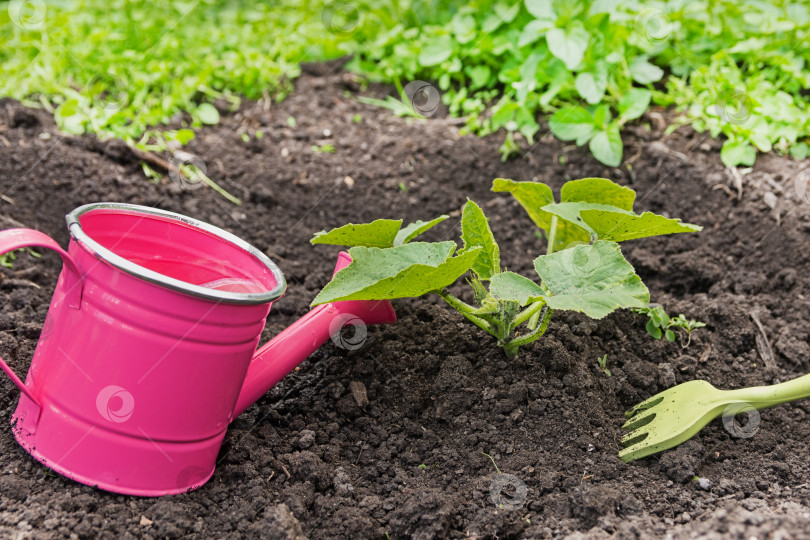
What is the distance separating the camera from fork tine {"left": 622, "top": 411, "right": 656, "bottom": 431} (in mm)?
1502

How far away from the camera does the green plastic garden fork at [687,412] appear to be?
1.41 meters

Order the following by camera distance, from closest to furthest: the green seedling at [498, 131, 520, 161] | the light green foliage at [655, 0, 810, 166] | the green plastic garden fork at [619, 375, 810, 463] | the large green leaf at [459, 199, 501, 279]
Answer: the green plastic garden fork at [619, 375, 810, 463] → the large green leaf at [459, 199, 501, 279] → the light green foliage at [655, 0, 810, 166] → the green seedling at [498, 131, 520, 161]

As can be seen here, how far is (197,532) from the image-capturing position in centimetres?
128

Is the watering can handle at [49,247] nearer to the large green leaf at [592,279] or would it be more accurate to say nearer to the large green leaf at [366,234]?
the large green leaf at [366,234]

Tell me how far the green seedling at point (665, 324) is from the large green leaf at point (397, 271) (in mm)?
627

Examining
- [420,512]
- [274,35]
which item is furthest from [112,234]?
[274,35]

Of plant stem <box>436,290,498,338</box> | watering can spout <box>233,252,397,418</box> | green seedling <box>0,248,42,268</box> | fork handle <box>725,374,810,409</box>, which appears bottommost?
green seedling <box>0,248,42,268</box>

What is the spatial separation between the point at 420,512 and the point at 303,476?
10.9 inches

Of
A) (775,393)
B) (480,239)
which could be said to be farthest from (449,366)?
(775,393)

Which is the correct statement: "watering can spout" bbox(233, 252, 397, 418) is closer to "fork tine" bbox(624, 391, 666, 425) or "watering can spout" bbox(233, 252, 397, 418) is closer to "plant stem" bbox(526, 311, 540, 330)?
Result: "plant stem" bbox(526, 311, 540, 330)

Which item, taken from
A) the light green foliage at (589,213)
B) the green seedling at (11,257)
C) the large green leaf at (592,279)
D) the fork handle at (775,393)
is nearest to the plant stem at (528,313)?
the large green leaf at (592,279)

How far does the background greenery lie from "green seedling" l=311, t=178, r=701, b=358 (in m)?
0.90

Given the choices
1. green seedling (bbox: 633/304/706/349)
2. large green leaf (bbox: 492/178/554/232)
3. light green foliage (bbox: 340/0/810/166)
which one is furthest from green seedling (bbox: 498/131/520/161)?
green seedling (bbox: 633/304/706/349)

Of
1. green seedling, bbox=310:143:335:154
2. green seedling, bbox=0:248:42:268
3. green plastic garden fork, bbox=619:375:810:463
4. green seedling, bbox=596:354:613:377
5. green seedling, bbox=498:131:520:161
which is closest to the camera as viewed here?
green plastic garden fork, bbox=619:375:810:463
